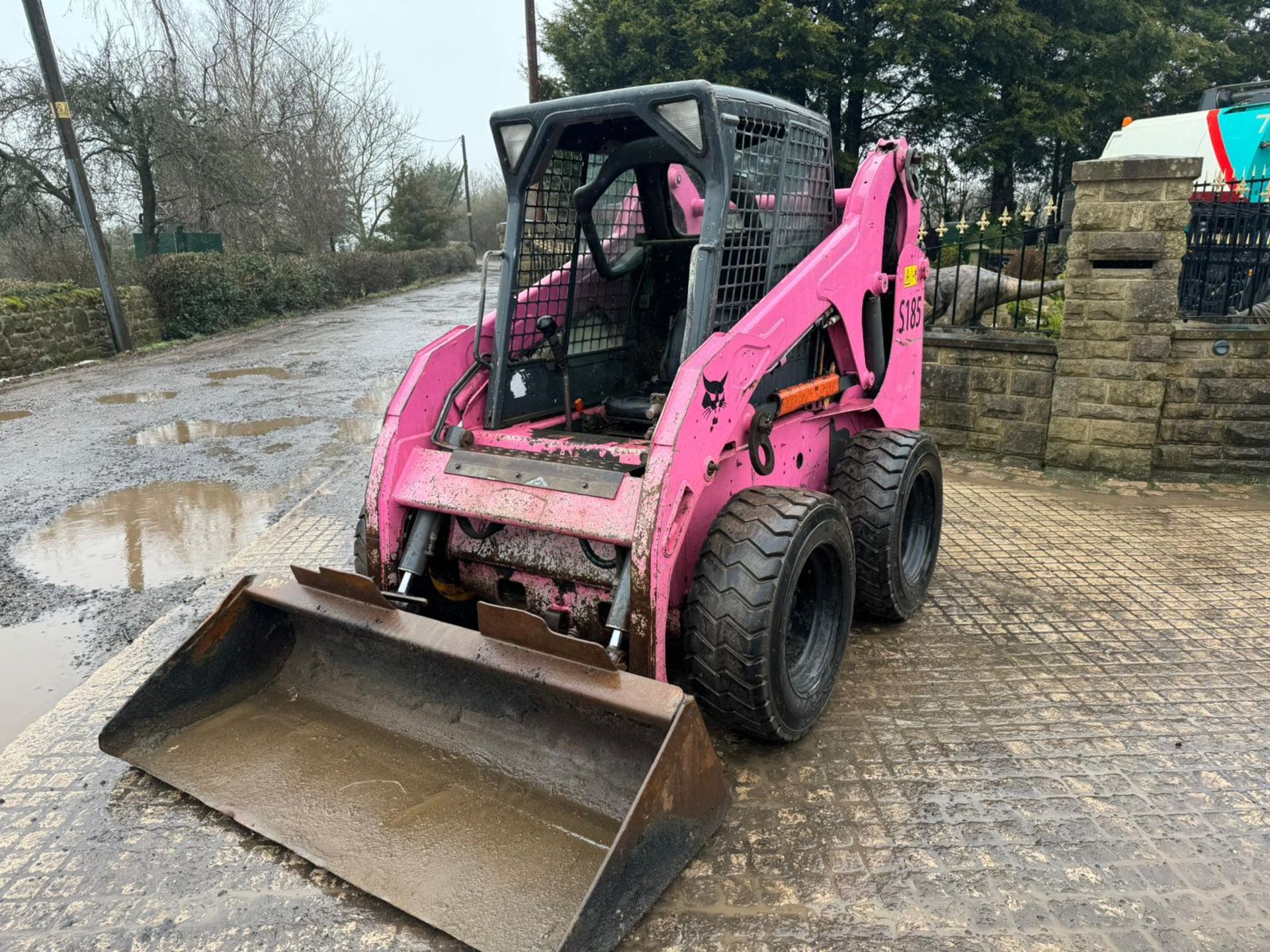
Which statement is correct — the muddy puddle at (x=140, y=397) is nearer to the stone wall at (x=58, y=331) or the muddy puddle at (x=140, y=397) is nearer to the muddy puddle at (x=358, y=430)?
the stone wall at (x=58, y=331)

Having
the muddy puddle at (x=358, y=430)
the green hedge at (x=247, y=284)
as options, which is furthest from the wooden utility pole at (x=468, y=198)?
the muddy puddle at (x=358, y=430)

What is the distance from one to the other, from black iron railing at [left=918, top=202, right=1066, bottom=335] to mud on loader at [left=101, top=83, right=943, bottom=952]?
128 inches

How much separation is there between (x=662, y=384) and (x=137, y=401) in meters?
8.74

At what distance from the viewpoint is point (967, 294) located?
8.04 meters

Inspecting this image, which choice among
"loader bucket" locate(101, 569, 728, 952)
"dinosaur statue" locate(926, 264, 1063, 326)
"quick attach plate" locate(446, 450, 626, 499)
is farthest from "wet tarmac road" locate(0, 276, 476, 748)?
"dinosaur statue" locate(926, 264, 1063, 326)

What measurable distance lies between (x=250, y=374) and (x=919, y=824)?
1178 centimetres

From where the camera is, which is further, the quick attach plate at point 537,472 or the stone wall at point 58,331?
the stone wall at point 58,331

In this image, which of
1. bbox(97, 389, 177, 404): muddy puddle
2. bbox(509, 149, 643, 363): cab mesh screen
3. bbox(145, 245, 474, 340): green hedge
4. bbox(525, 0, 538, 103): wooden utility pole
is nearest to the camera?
bbox(509, 149, 643, 363): cab mesh screen

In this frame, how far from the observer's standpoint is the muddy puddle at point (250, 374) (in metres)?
12.0

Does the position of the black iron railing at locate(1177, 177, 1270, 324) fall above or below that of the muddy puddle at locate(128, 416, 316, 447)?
above

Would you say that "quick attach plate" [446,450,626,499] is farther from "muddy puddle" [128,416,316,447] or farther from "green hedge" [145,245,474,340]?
"green hedge" [145,245,474,340]

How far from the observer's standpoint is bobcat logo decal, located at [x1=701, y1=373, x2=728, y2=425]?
2.95 metres

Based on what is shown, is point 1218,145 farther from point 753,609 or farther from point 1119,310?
point 753,609

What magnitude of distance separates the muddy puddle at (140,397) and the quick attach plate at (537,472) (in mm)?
8626
